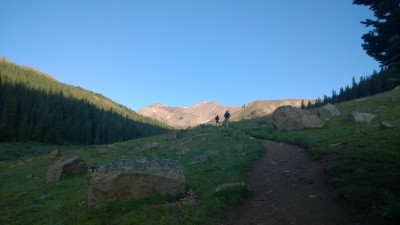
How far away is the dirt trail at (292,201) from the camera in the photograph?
12.6 metres

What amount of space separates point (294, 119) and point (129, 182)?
32.2m

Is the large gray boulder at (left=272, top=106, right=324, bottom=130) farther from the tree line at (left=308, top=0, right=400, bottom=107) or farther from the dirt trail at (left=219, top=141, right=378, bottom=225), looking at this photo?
the tree line at (left=308, top=0, right=400, bottom=107)

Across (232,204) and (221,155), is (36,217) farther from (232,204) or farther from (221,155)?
(221,155)

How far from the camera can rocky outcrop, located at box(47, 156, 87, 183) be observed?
3142 centimetres

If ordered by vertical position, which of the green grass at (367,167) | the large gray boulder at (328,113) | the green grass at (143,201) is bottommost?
the green grass at (143,201)

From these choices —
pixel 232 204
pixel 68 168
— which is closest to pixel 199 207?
pixel 232 204

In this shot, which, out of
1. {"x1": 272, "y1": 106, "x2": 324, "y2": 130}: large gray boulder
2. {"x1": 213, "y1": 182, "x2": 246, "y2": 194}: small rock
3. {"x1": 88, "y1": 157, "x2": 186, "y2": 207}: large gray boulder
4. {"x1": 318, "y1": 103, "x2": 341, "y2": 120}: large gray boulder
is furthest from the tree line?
{"x1": 318, "y1": 103, "x2": 341, "y2": 120}: large gray boulder

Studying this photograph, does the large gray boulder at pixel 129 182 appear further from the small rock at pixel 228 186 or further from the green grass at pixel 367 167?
the green grass at pixel 367 167

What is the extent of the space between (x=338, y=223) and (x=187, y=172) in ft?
42.3

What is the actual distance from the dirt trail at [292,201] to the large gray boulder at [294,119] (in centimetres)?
2091

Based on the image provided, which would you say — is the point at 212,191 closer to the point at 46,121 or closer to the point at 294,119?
the point at 294,119

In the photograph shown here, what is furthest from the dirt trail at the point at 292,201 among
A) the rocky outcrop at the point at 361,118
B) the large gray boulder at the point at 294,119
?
the large gray boulder at the point at 294,119

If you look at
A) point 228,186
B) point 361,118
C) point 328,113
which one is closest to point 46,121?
Result: point 328,113

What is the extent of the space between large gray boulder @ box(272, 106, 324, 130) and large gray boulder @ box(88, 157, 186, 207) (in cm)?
2908
